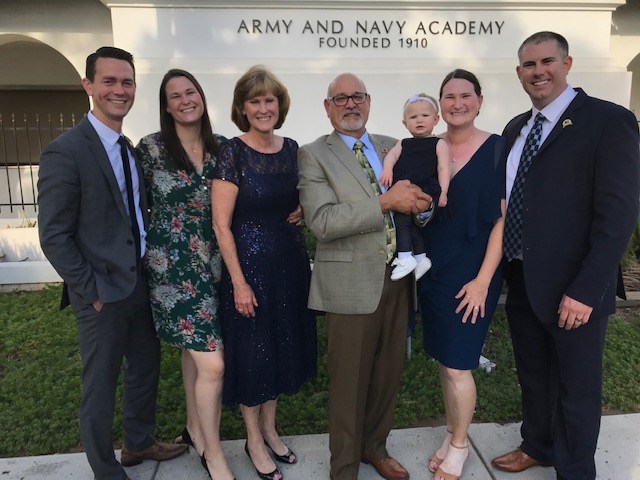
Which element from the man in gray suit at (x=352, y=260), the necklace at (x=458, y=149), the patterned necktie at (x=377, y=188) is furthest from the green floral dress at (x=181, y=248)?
the necklace at (x=458, y=149)

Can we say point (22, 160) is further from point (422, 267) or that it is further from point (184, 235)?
point (422, 267)

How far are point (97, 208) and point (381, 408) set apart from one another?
6.11ft

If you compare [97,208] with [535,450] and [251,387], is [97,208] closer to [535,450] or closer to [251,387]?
[251,387]

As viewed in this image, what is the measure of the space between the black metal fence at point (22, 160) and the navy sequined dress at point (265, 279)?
20.5 feet

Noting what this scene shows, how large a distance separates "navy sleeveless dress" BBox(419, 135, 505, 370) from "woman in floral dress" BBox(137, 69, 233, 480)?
3.86 ft

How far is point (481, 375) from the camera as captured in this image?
164 inches

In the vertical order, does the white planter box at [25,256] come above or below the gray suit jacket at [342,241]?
below

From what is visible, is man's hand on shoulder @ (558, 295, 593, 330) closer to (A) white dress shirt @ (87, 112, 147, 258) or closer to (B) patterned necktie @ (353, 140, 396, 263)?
(B) patterned necktie @ (353, 140, 396, 263)

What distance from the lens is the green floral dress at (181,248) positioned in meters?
2.61

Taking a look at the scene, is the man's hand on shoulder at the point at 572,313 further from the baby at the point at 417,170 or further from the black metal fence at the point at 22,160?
the black metal fence at the point at 22,160

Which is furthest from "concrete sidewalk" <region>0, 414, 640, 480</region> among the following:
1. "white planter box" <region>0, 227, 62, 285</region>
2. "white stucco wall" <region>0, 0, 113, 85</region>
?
"white stucco wall" <region>0, 0, 113, 85</region>

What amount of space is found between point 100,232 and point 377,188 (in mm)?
1404

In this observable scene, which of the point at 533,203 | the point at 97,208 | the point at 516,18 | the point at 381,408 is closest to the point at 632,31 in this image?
the point at 516,18

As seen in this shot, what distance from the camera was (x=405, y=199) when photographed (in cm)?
240
